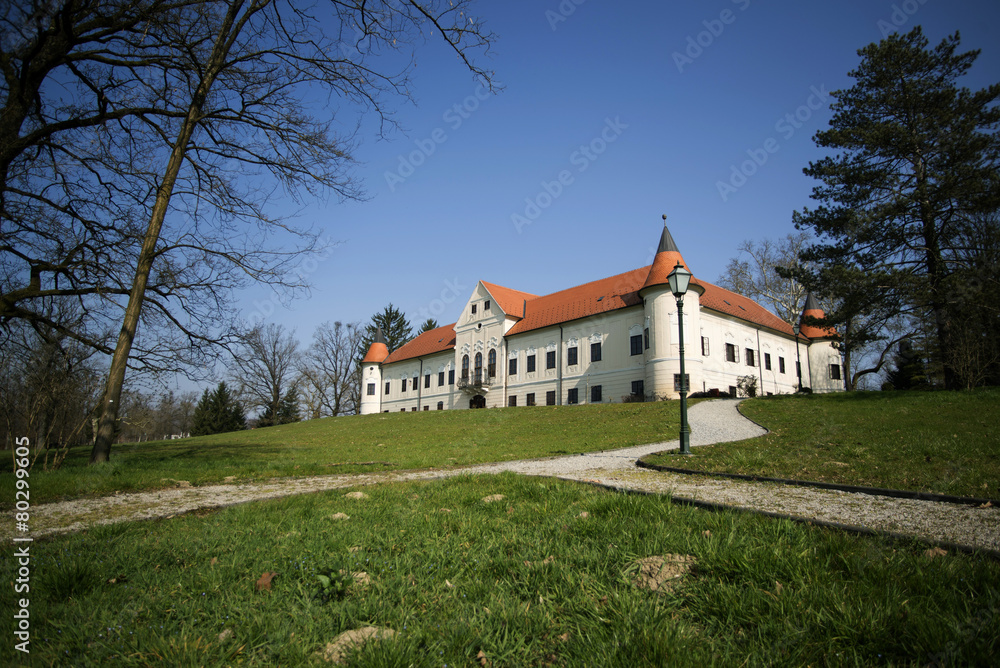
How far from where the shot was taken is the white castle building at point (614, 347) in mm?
34656

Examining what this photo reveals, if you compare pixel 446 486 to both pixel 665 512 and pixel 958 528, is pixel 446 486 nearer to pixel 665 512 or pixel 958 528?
pixel 665 512

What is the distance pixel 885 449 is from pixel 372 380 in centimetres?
5632

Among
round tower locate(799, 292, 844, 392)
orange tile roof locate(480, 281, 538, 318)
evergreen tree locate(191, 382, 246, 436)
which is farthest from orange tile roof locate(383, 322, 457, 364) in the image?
round tower locate(799, 292, 844, 392)

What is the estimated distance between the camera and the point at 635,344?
120 feet

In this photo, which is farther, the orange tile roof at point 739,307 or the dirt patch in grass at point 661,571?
the orange tile roof at point 739,307

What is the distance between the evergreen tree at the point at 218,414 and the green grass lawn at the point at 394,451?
3361 centimetres

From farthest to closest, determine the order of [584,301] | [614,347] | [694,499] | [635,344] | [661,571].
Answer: [584,301] < [614,347] < [635,344] < [694,499] < [661,571]

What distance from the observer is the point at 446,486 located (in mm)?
6375

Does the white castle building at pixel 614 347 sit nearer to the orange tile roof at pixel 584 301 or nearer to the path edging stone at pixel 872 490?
the orange tile roof at pixel 584 301

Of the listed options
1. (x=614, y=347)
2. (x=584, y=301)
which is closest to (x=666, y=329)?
(x=614, y=347)

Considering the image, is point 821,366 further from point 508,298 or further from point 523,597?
point 523,597

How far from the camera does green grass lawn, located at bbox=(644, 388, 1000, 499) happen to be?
21.5ft

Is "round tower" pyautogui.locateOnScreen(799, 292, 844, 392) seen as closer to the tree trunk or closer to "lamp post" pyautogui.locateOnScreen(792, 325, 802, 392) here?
"lamp post" pyautogui.locateOnScreen(792, 325, 802, 392)

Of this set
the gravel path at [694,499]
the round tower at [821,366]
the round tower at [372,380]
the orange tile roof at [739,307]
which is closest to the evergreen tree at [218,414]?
the round tower at [372,380]
